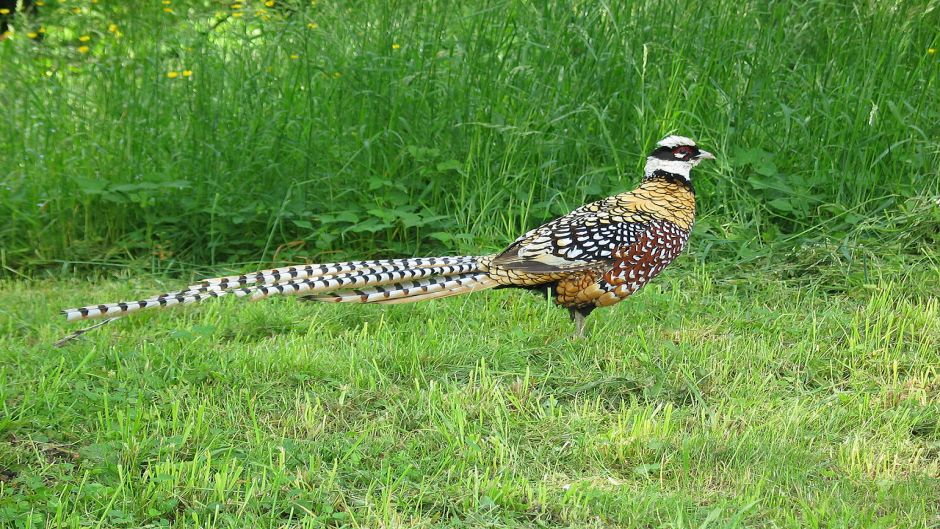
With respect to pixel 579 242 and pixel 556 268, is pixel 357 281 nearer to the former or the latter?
pixel 556 268

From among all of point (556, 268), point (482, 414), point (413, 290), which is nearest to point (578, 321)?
point (556, 268)

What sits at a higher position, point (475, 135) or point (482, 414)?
point (475, 135)

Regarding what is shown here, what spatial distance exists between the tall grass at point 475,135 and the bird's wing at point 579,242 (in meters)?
1.15

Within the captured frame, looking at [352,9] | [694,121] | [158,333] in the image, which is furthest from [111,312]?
[694,121]

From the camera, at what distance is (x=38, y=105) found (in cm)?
694

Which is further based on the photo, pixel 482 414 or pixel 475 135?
pixel 475 135

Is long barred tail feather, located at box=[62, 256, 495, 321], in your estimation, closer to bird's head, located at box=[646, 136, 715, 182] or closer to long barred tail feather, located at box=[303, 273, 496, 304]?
long barred tail feather, located at box=[303, 273, 496, 304]

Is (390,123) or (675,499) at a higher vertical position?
(390,123)

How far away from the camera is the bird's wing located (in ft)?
16.0

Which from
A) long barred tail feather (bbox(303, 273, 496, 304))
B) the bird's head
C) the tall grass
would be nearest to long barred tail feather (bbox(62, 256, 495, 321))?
long barred tail feather (bbox(303, 273, 496, 304))

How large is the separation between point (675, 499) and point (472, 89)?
3609 mm

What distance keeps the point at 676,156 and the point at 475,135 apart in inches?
59.7

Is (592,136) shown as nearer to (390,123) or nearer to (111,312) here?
(390,123)

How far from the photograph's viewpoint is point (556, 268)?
488 centimetres
